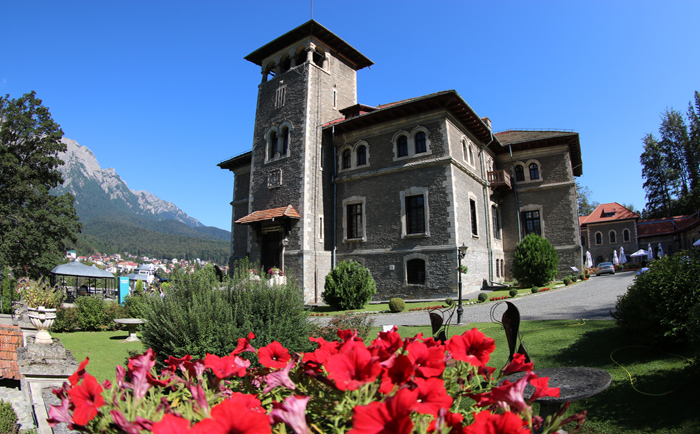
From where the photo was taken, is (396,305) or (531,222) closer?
(396,305)

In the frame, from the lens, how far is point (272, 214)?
22.2m

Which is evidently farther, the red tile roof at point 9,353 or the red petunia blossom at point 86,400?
the red tile roof at point 9,353

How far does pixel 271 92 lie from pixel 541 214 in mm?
19794

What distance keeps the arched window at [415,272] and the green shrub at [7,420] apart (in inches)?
679

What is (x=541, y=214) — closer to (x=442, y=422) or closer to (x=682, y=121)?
(x=442, y=422)

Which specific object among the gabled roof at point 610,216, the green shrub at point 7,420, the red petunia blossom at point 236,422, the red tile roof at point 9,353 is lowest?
the green shrub at point 7,420

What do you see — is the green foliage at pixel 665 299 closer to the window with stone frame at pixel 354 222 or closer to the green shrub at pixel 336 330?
the green shrub at pixel 336 330

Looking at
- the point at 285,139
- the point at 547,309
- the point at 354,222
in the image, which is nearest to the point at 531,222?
the point at 354,222

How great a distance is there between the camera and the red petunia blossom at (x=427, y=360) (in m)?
1.48

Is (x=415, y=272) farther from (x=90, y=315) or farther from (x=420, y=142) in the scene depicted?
(x=90, y=315)

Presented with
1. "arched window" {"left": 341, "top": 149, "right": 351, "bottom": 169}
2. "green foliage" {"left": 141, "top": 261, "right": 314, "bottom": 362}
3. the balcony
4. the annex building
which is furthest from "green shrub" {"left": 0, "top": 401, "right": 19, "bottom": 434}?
the balcony

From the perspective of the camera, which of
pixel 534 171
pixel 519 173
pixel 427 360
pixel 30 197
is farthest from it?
pixel 30 197

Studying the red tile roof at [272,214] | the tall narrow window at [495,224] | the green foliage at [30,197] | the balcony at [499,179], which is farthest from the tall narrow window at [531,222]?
the green foliage at [30,197]

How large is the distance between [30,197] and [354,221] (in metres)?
24.9
